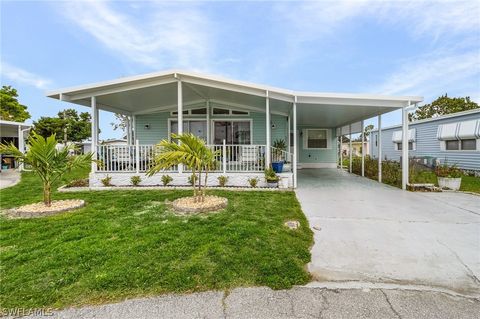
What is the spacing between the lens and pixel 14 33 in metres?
10.5

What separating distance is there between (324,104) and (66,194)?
828cm

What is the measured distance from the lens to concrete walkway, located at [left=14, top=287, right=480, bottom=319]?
219 centimetres

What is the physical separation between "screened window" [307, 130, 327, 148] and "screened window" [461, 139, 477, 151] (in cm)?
679

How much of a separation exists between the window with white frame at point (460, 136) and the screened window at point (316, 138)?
6000 millimetres

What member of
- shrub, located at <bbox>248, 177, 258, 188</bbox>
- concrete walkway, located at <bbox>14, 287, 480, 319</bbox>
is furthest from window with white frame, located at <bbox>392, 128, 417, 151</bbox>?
concrete walkway, located at <bbox>14, 287, 480, 319</bbox>

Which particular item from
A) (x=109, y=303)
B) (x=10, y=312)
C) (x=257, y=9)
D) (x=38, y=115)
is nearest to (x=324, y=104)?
(x=257, y=9)

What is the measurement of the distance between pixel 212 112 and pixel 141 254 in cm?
858

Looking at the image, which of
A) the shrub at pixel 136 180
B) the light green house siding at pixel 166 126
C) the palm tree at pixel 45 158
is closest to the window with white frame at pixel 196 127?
the light green house siding at pixel 166 126

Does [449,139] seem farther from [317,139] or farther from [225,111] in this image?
[225,111]

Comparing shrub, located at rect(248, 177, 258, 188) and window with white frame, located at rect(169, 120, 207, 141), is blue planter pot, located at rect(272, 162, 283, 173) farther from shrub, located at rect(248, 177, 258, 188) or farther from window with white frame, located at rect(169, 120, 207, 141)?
window with white frame, located at rect(169, 120, 207, 141)

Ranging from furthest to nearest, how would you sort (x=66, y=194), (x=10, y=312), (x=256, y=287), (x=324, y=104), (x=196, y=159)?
(x=324, y=104) → (x=66, y=194) → (x=196, y=159) → (x=256, y=287) → (x=10, y=312)

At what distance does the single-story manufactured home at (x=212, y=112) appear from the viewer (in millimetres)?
7980

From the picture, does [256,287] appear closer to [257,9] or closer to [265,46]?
[257,9]

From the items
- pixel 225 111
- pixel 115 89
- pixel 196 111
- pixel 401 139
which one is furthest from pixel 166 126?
pixel 401 139
